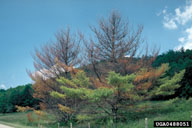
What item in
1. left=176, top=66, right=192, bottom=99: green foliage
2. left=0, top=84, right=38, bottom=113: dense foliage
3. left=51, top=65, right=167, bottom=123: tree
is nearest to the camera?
left=51, top=65, right=167, bottom=123: tree

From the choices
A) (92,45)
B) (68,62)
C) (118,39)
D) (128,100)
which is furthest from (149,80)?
(68,62)

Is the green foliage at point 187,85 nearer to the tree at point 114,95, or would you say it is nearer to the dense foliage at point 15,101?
the tree at point 114,95

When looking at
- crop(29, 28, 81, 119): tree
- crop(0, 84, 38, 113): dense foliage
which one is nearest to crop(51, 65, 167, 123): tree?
crop(29, 28, 81, 119): tree

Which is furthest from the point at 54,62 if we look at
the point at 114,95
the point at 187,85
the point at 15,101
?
the point at 15,101

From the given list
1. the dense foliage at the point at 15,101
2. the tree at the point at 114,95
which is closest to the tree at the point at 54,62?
the tree at the point at 114,95

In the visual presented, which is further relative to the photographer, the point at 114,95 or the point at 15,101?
the point at 15,101

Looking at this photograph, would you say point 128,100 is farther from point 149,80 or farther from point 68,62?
point 68,62

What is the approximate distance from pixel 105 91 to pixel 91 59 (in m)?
3.55

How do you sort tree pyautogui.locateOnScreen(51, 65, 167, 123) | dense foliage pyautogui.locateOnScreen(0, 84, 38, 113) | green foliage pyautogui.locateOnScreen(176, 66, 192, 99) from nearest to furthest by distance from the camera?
tree pyautogui.locateOnScreen(51, 65, 167, 123) < green foliage pyautogui.locateOnScreen(176, 66, 192, 99) < dense foliage pyautogui.locateOnScreen(0, 84, 38, 113)

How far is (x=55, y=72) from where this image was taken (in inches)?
600

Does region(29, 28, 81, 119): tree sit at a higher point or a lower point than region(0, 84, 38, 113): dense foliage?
higher

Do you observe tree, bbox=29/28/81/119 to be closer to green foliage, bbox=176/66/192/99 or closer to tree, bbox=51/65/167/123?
tree, bbox=51/65/167/123

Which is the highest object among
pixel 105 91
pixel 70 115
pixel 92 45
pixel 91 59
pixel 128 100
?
pixel 92 45

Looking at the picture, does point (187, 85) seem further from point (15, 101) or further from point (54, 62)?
point (15, 101)
